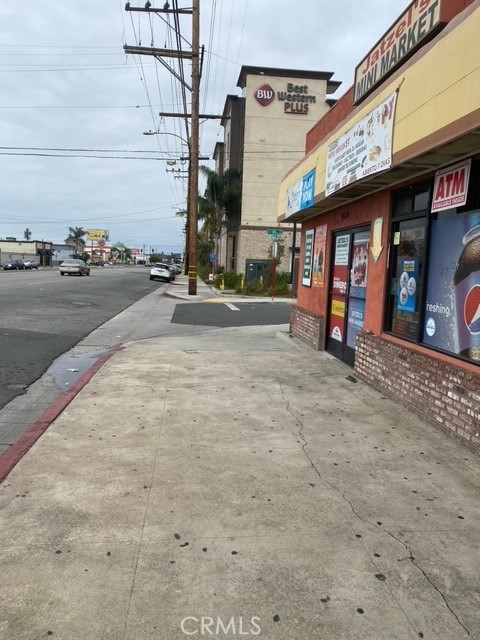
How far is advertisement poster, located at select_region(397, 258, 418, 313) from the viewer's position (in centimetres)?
616

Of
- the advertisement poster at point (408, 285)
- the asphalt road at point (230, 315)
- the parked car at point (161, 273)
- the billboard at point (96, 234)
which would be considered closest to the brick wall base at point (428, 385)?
the advertisement poster at point (408, 285)

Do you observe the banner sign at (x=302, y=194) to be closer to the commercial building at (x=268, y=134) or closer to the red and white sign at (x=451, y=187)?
the red and white sign at (x=451, y=187)

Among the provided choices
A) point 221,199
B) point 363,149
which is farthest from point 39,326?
point 221,199

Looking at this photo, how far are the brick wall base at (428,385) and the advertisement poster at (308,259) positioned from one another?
3943 mm

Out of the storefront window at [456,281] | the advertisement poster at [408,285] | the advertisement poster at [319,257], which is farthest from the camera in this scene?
the advertisement poster at [319,257]

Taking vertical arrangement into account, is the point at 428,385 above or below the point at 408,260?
below

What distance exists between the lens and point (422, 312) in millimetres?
5930

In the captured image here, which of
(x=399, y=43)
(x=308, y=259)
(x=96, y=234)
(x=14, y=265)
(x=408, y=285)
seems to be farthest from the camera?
(x=96, y=234)

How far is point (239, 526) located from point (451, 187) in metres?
3.84

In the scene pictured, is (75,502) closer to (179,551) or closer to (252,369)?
(179,551)

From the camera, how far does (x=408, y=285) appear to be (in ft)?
20.7

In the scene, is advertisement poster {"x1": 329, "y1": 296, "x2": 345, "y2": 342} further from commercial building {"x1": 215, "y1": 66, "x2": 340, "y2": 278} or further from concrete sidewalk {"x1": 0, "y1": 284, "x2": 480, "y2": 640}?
commercial building {"x1": 215, "y1": 66, "x2": 340, "y2": 278}

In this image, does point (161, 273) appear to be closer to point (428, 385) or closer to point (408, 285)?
point (408, 285)

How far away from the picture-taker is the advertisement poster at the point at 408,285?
20.2ft
